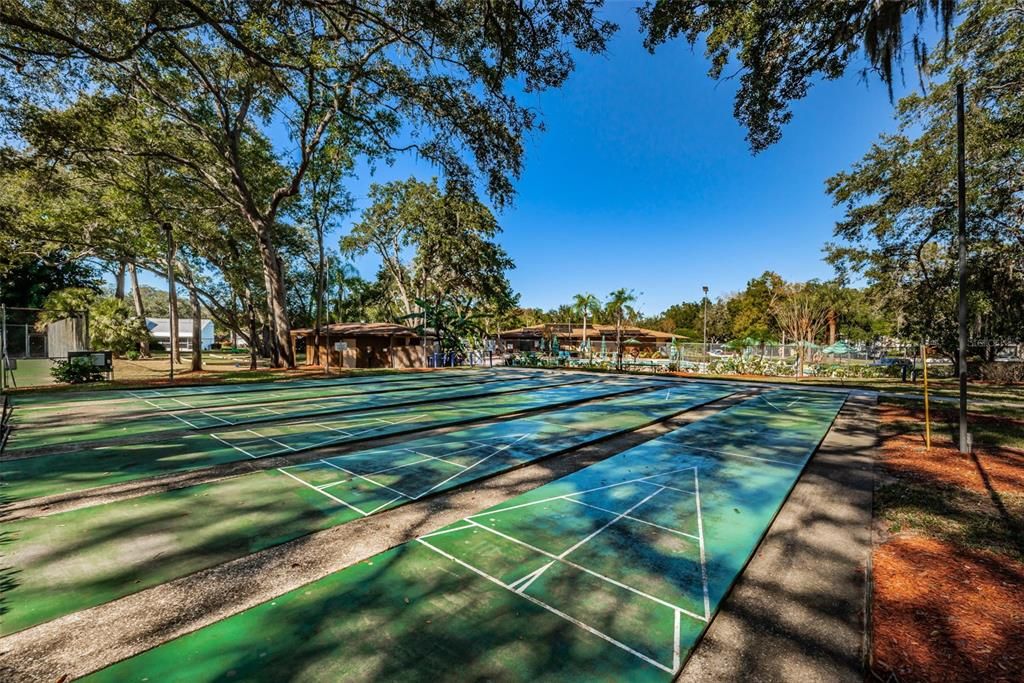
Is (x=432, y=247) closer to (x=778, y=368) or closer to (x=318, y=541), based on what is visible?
(x=778, y=368)

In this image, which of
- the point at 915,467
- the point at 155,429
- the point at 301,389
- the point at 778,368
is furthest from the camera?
the point at 778,368

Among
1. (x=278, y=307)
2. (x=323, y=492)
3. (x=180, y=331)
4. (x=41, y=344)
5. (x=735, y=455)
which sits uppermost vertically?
(x=278, y=307)

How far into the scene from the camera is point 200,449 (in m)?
6.68

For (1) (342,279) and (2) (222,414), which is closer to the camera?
(2) (222,414)

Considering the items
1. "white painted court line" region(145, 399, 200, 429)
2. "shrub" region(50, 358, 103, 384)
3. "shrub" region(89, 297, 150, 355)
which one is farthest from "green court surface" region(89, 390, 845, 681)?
"shrub" region(89, 297, 150, 355)

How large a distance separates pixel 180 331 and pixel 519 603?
269 ft

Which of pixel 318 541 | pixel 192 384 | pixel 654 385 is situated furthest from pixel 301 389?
pixel 654 385

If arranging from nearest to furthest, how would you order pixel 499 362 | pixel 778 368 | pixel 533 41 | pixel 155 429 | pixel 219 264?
pixel 533 41
pixel 155 429
pixel 778 368
pixel 219 264
pixel 499 362

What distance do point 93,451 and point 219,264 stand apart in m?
26.0

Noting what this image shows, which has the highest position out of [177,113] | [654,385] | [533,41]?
[177,113]

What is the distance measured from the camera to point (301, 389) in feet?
50.2

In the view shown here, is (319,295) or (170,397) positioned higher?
(319,295)

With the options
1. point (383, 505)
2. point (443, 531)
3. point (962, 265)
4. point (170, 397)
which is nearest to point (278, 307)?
point (170, 397)

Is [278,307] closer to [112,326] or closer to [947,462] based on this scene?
[112,326]
